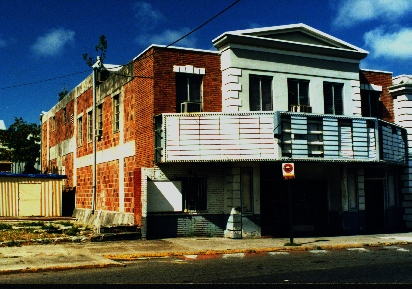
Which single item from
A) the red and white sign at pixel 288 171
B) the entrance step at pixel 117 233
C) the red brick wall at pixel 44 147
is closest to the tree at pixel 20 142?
the red brick wall at pixel 44 147

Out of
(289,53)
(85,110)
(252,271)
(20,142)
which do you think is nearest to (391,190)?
(289,53)

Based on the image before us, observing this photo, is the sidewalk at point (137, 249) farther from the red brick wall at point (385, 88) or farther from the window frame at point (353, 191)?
the red brick wall at point (385, 88)

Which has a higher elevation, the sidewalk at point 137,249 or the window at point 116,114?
the window at point 116,114

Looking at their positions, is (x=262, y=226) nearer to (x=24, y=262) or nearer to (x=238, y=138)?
(x=238, y=138)

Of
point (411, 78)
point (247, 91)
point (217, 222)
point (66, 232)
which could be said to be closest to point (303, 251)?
point (217, 222)

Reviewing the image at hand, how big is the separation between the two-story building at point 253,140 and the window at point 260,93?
56 mm

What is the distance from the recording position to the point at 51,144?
3897cm

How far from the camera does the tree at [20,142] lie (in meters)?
53.2

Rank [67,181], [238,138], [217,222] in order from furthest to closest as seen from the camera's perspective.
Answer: [67,181]
[217,222]
[238,138]

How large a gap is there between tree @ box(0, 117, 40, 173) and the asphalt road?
42211 millimetres

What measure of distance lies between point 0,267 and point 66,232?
28.2 ft

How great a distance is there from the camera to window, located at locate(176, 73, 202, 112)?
20.9 metres

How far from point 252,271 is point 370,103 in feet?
51.2

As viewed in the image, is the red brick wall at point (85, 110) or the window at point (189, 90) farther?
the red brick wall at point (85, 110)
